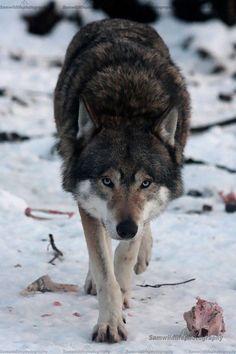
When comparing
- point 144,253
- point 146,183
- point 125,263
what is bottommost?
point 144,253

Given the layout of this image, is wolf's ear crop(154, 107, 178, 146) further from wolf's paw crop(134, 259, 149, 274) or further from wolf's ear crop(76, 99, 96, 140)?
wolf's paw crop(134, 259, 149, 274)

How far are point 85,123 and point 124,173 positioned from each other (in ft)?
1.41

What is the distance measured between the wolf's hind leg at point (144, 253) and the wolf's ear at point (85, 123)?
1022mm

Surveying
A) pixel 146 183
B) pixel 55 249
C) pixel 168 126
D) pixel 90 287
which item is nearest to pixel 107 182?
pixel 146 183

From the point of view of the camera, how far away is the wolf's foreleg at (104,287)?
158 inches

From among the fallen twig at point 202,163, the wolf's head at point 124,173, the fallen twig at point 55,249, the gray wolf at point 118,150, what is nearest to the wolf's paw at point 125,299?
the gray wolf at point 118,150

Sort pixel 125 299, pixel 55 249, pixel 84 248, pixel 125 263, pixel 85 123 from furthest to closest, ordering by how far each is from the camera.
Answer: pixel 84 248
pixel 55 249
pixel 125 263
pixel 125 299
pixel 85 123

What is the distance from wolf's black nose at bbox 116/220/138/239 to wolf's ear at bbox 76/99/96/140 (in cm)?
72

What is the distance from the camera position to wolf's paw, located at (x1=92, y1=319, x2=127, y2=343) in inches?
157

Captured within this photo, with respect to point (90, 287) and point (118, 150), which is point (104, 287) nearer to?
point (90, 287)

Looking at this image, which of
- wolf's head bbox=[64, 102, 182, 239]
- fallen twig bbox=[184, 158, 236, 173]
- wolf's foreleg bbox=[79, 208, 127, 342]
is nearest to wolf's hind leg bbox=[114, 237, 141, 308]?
wolf's foreleg bbox=[79, 208, 127, 342]

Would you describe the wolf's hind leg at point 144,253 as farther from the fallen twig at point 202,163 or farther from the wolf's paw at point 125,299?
the fallen twig at point 202,163

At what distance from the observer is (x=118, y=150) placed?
430cm

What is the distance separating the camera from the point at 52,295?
477 centimetres
